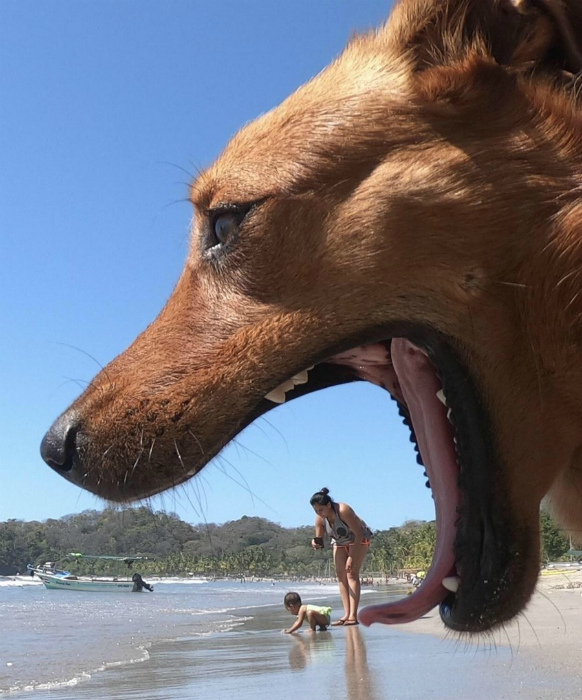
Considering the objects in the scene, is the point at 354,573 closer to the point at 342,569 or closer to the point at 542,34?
the point at 342,569

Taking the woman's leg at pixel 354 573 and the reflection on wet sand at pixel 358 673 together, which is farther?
the woman's leg at pixel 354 573

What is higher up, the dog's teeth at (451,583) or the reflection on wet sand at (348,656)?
the dog's teeth at (451,583)

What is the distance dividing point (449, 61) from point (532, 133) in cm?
30

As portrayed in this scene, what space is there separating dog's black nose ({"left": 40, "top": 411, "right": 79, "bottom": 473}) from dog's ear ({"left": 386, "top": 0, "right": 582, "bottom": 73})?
1.30 m

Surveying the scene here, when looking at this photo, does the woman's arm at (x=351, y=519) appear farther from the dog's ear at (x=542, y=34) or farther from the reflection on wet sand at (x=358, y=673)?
the dog's ear at (x=542, y=34)

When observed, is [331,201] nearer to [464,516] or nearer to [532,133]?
[532,133]

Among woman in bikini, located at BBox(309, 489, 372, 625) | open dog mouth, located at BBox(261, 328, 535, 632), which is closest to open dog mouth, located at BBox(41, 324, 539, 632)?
open dog mouth, located at BBox(261, 328, 535, 632)

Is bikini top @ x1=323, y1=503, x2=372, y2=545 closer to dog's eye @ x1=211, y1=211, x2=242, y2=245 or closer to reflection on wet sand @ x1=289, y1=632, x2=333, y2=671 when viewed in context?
reflection on wet sand @ x1=289, y1=632, x2=333, y2=671

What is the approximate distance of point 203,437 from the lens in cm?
187

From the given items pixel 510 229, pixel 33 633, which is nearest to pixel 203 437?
pixel 510 229

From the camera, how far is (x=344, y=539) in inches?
373

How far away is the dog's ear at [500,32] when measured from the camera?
181cm

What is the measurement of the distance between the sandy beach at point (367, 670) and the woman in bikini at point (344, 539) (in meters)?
0.80

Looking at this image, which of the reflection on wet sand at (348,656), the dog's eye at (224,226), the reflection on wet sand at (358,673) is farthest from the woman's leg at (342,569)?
the dog's eye at (224,226)
